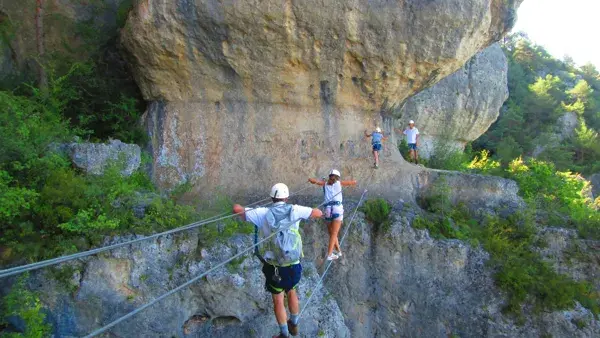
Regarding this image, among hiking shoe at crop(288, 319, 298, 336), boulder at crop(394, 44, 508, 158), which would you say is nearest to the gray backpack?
hiking shoe at crop(288, 319, 298, 336)

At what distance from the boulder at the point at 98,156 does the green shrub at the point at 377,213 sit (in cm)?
529

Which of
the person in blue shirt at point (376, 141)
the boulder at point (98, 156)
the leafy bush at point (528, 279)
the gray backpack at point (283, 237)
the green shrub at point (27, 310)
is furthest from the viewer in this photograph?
the person in blue shirt at point (376, 141)

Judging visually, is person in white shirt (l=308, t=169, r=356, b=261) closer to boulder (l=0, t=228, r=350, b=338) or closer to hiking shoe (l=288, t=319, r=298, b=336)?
boulder (l=0, t=228, r=350, b=338)

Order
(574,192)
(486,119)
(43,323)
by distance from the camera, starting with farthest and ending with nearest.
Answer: (486,119) < (574,192) < (43,323)

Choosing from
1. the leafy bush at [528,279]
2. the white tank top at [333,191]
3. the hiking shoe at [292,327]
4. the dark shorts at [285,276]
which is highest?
the white tank top at [333,191]

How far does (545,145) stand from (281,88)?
22.8m

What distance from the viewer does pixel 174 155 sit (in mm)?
11445

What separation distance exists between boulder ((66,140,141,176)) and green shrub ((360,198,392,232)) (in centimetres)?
529

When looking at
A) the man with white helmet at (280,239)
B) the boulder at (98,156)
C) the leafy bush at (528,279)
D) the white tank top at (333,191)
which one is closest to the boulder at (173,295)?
the white tank top at (333,191)

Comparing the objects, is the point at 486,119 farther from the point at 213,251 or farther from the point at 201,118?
the point at 213,251

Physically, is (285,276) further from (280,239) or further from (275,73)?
(275,73)

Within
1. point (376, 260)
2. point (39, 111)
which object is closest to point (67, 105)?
point (39, 111)

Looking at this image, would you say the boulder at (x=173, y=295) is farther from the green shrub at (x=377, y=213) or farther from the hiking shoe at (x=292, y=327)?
the green shrub at (x=377, y=213)

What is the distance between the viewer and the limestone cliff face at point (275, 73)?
1102cm
